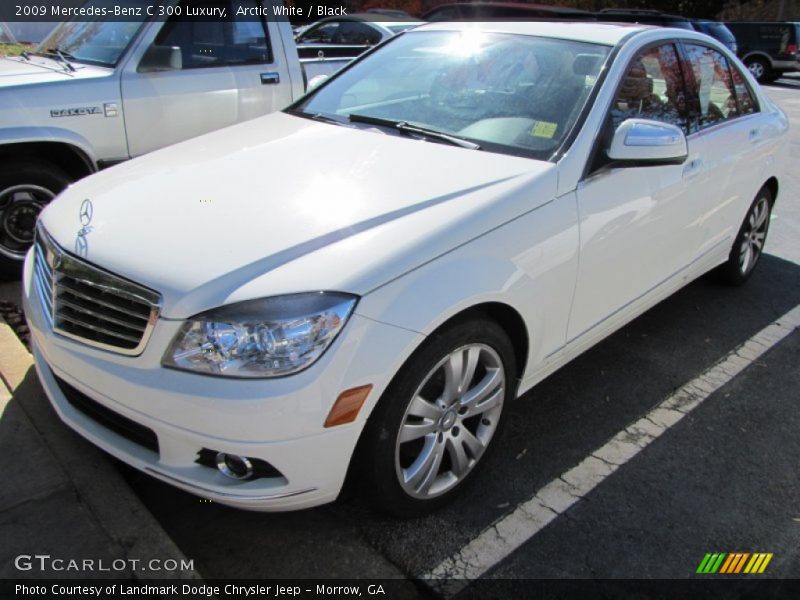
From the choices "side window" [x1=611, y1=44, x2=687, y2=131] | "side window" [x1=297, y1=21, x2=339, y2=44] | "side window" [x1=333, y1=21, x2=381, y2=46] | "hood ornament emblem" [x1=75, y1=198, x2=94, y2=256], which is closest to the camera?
"hood ornament emblem" [x1=75, y1=198, x2=94, y2=256]

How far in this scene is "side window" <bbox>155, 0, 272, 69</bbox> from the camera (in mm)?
4930

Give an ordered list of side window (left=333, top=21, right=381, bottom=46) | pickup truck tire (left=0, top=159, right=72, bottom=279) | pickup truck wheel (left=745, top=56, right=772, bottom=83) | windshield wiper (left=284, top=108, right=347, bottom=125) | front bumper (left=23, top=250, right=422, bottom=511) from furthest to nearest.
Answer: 1. pickup truck wheel (left=745, top=56, right=772, bottom=83)
2. side window (left=333, top=21, right=381, bottom=46)
3. pickup truck tire (left=0, top=159, right=72, bottom=279)
4. windshield wiper (left=284, top=108, right=347, bottom=125)
5. front bumper (left=23, top=250, right=422, bottom=511)

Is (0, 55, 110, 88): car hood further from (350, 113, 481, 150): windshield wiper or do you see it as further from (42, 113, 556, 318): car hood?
(350, 113, 481, 150): windshield wiper

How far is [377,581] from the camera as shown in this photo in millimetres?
2410

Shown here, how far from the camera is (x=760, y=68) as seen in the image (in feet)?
66.7

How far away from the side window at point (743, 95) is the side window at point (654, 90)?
799 millimetres

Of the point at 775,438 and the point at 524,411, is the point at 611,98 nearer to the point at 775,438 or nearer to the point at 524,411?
the point at 524,411

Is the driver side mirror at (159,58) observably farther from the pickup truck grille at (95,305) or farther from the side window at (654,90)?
the side window at (654,90)

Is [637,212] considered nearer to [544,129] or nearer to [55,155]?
[544,129]

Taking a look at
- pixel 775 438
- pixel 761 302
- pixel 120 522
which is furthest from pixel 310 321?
pixel 761 302

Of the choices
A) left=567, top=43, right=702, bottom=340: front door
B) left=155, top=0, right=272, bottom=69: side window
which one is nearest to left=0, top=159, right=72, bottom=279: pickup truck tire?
left=155, top=0, right=272, bottom=69: side window

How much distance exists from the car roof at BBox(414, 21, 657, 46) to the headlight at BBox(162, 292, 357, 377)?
2.13 metres

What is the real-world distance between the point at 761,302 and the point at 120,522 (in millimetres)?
4339

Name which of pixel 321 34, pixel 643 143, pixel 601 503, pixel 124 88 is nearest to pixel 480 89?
pixel 643 143
